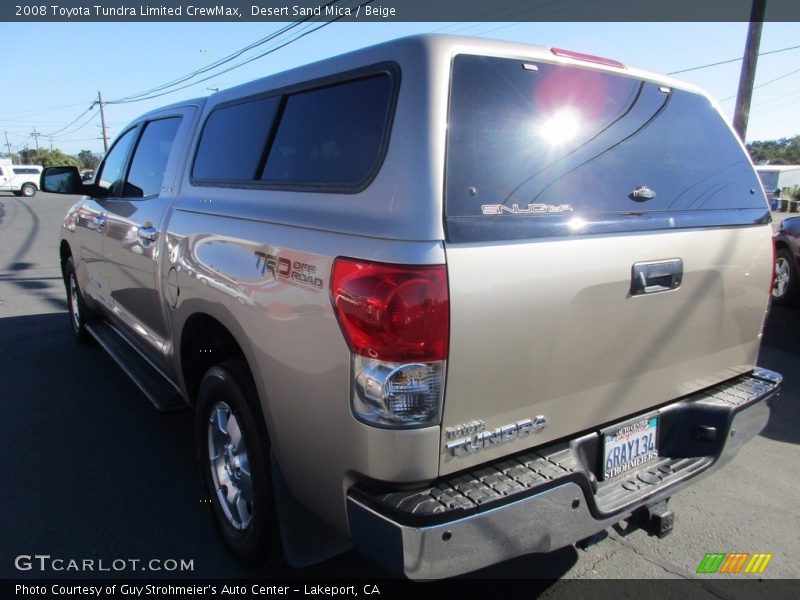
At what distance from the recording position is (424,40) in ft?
6.33

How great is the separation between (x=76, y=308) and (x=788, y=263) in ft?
27.1

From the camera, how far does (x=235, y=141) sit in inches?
117

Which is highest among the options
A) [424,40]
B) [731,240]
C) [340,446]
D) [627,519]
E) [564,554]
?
[424,40]

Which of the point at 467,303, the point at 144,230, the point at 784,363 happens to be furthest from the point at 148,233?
the point at 784,363

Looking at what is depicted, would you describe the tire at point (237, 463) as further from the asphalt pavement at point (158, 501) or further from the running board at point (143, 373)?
the running board at point (143, 373)

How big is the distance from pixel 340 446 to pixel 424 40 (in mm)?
1337

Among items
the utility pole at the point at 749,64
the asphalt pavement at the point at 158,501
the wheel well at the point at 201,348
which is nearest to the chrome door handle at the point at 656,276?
the asphalt pavement at the point at 158,501

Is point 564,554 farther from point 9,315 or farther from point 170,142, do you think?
point 9,315

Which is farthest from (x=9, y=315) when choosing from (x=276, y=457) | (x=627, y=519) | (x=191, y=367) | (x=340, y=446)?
(x=627, y=519)

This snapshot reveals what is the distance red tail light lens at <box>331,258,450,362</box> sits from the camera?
1741mm

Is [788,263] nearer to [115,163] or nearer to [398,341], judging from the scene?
[398,341]

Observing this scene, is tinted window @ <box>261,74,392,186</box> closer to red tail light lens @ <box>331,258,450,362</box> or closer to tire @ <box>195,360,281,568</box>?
red tail light lens @ <box>331,258,450,362</box>

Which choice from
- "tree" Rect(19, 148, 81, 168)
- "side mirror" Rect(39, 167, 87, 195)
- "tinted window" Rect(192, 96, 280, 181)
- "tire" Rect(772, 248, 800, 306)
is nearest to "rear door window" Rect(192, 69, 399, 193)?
"tinted window" Rect(192, 96, 280, 181)

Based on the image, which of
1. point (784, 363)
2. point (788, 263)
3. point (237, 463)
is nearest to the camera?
point (237, 463)
